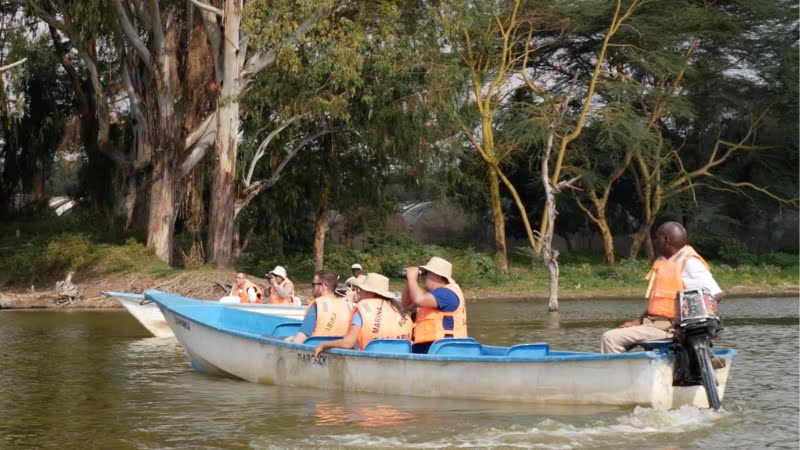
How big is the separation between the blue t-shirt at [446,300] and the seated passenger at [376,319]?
526mm

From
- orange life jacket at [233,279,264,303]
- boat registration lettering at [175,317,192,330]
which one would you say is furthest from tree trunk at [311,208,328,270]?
boat registration lettering at [175,317,192,330]

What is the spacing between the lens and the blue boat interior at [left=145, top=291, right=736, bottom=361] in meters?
12.3

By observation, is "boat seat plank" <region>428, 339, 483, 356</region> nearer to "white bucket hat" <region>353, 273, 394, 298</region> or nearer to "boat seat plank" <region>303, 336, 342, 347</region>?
"white bucket hat" <region>353, 273, 394, 298</region>

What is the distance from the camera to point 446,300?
13156mm

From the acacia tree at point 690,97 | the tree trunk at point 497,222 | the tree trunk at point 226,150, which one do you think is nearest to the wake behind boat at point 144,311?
the tree trunk at point 226,150

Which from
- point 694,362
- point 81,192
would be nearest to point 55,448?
point 694,362

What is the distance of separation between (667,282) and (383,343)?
3.38 m

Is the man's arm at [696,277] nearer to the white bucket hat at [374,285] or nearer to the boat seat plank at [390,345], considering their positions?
the boat seat plank at [390,345]

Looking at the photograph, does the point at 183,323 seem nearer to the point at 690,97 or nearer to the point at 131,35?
the point at 131,35

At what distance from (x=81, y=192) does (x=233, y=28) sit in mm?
13333

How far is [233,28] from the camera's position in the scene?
29.7 metres

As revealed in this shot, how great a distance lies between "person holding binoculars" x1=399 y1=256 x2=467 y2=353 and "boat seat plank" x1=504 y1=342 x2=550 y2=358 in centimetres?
63

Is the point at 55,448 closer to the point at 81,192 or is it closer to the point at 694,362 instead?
the point at 694,362

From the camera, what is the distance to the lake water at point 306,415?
11.2 meters
